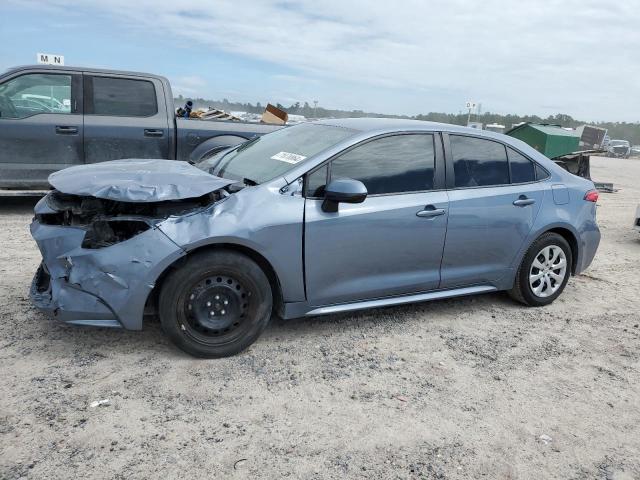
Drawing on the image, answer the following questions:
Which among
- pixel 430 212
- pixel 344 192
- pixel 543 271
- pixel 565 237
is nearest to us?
pixel 344 192

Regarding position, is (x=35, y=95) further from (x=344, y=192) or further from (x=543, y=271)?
(x=543, y=271)

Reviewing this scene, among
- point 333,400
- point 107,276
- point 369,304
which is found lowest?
point 333,400

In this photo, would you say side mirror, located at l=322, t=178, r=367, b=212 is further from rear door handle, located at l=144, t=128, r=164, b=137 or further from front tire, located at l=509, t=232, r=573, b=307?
rear door handle, located at l=144, t=128, r=164, b=137

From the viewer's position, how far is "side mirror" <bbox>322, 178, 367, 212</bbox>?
12.1 ft

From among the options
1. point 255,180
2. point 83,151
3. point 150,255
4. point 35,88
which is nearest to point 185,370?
point 150,255

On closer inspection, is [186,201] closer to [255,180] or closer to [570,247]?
[255,180]

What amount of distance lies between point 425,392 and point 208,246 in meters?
1.62

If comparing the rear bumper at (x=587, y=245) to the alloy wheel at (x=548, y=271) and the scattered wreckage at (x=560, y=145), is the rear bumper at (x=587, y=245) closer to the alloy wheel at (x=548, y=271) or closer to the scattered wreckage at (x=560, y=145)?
the alloy wheel at (x=548, y=271)

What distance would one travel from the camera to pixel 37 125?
7.21m

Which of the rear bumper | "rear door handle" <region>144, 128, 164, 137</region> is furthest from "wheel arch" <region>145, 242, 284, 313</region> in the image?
"rear door handle" <region>144, 128, 164, 137</region>

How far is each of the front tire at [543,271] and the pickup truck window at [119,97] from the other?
5.43 meters

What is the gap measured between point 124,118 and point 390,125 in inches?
182

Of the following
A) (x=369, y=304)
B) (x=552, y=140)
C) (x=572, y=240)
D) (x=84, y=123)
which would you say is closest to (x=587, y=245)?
(x=572, y=240)

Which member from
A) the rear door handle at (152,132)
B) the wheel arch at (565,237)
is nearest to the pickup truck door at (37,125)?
the rear door handle at (152,132)
